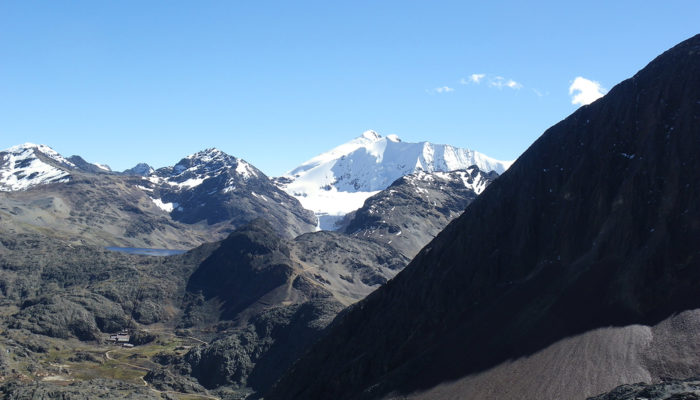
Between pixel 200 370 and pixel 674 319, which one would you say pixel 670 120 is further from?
pixel 200 370

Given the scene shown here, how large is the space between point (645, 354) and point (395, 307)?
2274 inches

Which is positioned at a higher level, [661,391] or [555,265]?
[555,265]

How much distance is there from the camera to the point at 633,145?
127m

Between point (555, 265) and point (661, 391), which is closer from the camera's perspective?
point (661, 391)

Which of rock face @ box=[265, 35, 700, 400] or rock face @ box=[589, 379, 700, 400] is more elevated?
rock face @ box=[265, 35, 700, 400]

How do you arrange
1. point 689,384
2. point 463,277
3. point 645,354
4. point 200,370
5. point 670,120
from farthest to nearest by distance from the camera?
point 200,370
point 463,277
point 670,120
point 645,354
point 689,384

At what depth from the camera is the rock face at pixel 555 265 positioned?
336 feet

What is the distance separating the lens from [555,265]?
12025 centimetres

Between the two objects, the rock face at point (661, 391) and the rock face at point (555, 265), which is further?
the rock face at point (555, 265)

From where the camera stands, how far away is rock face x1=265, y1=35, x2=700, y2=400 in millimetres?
102562

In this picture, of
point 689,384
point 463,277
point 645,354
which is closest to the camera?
point 689,384

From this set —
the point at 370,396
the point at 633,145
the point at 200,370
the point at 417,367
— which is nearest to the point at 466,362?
the point at 417,367

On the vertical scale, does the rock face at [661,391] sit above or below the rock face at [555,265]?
below

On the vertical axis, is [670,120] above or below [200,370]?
above
